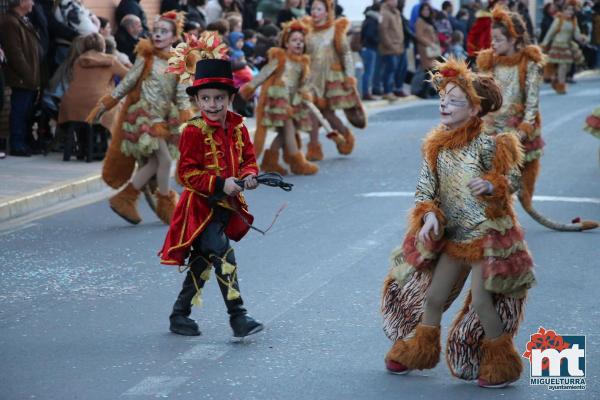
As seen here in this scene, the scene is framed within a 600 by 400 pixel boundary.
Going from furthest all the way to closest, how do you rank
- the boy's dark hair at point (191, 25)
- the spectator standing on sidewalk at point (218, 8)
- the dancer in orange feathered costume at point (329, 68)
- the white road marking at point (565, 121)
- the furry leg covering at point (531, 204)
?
1. the spectator standing on sidewalk at point (218, 8)
2. the white road marking at point (565, 121)
3. the boy's dark hair at point (191, 25)
4. the dancer in orange feathered costume at point (329, 68)
5. the furry leg covering at point (531, 204)

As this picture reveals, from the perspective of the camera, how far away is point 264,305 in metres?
8.20

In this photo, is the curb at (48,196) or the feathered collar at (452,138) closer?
the feathered collar at (452,138)

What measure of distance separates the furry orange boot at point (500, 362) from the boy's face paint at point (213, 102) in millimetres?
2116

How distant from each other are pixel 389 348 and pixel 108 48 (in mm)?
9866

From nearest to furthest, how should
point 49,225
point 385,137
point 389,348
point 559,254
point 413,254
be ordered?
point 413,254 → point 389,348 → point 559,254 → point 49,225 → point 385,137

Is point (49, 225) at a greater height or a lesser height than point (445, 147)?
lesser

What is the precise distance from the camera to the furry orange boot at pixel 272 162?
14.6 metres

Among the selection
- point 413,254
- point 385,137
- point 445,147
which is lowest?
point 385,137

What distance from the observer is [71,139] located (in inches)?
605

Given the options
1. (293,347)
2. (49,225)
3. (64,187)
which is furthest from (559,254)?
(64,187)

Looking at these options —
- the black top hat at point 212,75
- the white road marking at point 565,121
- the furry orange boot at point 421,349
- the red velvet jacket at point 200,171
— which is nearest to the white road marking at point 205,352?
the red velvet jacket at point 200,171

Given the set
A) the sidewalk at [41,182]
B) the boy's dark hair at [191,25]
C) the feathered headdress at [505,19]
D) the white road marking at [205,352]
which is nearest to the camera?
the white road marking at [205,352]

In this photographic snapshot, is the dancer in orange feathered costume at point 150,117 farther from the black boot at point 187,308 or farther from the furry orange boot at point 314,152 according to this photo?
the furry orange boot at point 314,152

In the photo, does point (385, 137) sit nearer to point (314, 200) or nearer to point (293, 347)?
point (314, 200)
